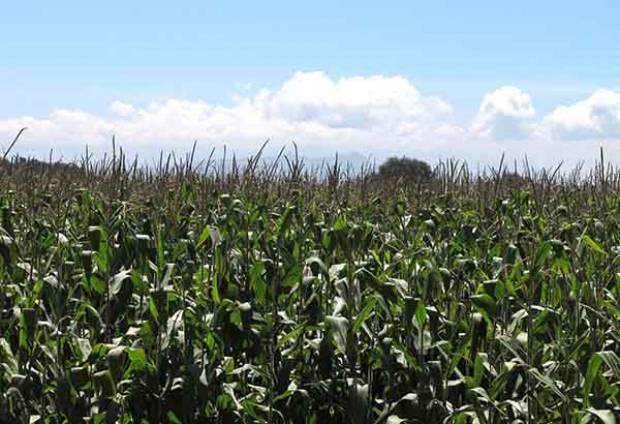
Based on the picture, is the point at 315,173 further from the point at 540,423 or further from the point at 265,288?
the point at 540,423

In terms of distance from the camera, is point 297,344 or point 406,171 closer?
point 297,344

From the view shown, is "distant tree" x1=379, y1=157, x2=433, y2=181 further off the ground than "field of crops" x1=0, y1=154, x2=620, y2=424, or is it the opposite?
"distant tree" x1=379, y1=157, x2=433, y2=181

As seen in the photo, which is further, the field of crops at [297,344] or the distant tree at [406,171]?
the distant tree at [406,171]

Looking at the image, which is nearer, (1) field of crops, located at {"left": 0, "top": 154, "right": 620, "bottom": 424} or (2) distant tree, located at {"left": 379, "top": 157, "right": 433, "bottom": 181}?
(1) field of crops, located at {"left": 0, "top": 154, "right": 620, "bottom": 424}

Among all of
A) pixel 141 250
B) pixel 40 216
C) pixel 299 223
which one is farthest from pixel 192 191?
pixel 141 250

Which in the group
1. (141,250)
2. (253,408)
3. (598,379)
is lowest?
(253,408)

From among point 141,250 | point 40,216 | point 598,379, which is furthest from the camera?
point 40,216

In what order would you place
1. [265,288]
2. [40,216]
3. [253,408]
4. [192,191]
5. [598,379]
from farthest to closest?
[192,191] → [40,216] → [265,288] → [253,408] → [598,379]

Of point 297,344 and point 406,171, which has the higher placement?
point 406,171

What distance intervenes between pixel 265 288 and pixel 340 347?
0.87 meters

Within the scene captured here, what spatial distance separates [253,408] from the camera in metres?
4.99

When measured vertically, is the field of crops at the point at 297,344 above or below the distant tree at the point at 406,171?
below

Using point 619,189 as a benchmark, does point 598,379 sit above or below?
below

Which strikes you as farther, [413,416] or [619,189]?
[619,189]
